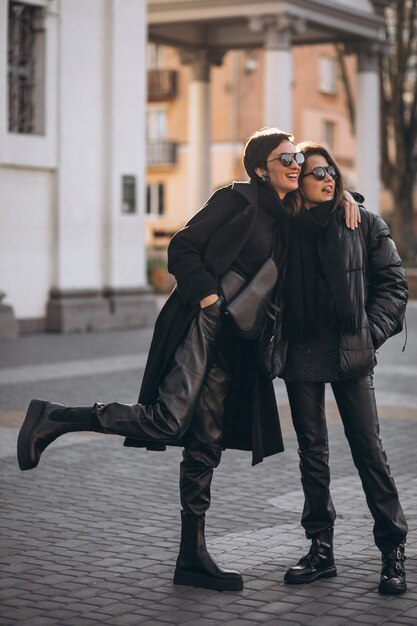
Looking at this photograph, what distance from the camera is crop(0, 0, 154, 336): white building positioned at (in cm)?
1945

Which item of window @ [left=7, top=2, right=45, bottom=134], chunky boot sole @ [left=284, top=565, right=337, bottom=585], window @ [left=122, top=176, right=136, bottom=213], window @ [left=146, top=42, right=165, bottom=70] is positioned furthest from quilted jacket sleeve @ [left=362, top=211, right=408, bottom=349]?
window @ [left=146, top=42, right=165, bottom=70]

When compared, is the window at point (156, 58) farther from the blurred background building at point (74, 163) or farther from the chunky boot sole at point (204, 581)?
the chunky boot sole at point (204, 581)

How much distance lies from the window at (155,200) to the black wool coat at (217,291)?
4921 cm

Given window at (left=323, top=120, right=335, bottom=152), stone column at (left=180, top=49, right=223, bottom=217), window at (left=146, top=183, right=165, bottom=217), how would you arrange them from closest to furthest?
stone column at (left=180, top=49, right=223, bottom=217) → window at (left=146, top=183, right=165, bottom=217) → window at (left=323, top=120, right=335, bottom=152)

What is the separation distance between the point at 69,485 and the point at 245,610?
299cm

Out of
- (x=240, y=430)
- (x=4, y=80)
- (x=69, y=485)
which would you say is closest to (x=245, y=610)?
(x=240, y=430)

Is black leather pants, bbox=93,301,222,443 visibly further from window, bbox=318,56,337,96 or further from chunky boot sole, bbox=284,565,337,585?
Answer: window, bbox=318,56,337,96

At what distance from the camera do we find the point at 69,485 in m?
8.08

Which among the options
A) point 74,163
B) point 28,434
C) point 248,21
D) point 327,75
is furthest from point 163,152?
point 28,434

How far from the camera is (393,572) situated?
559 cm

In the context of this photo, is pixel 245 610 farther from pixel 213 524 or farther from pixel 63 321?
pixel 63 321

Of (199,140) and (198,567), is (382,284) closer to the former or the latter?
(198,567)

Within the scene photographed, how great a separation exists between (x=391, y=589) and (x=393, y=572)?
106mm

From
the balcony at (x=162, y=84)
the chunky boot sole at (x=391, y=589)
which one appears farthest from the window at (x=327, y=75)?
the chunky boot sole at (x=391, y=589)
